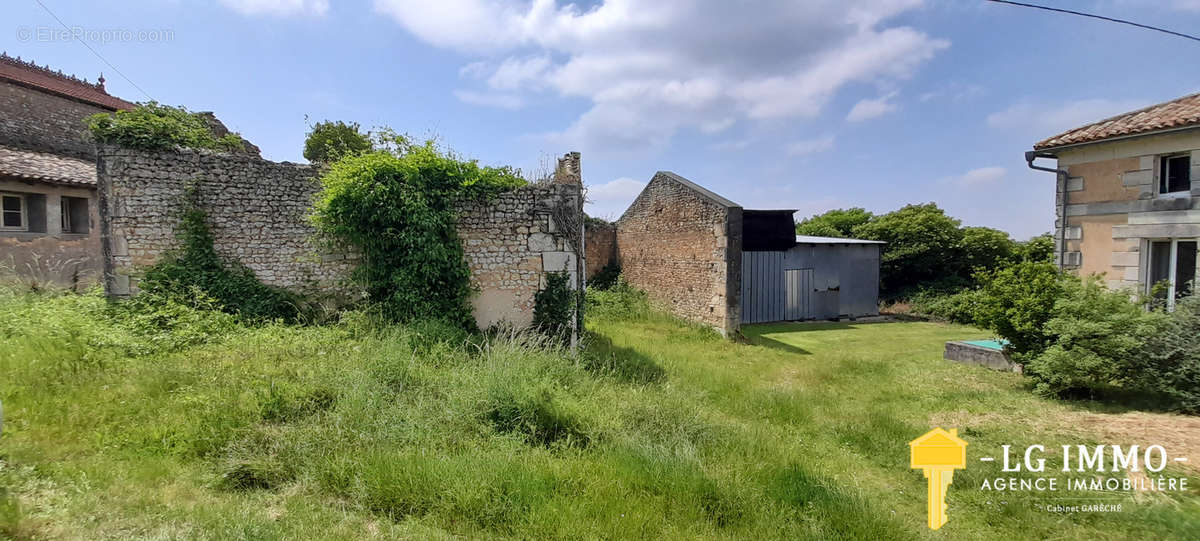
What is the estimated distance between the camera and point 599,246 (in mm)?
17547

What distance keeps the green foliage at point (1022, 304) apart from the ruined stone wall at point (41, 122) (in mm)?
20776

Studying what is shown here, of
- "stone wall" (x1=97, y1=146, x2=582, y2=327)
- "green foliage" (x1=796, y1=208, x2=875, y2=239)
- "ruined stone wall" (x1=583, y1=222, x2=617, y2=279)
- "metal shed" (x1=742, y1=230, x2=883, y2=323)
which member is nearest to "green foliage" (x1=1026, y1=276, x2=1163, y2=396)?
"stone wall" (x1=97, y1=146, x2=582, y2=327)

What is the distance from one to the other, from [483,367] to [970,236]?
64.2 feet

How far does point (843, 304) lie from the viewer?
15695 millimetres

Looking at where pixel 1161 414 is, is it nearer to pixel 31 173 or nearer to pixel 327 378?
pixel 327 378

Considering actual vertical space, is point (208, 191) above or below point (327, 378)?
above

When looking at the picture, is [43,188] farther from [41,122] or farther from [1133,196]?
[1133,196]

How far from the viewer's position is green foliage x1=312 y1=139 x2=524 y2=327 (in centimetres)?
712

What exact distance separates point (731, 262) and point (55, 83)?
2105 cm

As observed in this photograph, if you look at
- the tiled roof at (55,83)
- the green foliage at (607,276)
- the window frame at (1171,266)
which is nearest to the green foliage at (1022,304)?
the window frame at (1171,266)

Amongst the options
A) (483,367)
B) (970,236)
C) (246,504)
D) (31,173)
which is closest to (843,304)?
(970,236)

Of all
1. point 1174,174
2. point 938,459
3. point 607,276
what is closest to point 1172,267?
point 1174,174

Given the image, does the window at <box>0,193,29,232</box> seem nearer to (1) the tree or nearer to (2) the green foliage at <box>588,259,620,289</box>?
(2) the green foliage at <box>588,259,620,289</box>

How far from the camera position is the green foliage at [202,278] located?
23.0 ft
